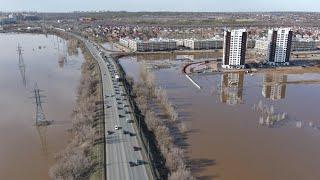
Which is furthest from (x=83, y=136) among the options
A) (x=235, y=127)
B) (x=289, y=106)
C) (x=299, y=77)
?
(x=299, y=77)

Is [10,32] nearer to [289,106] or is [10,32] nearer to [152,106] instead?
[152,106]

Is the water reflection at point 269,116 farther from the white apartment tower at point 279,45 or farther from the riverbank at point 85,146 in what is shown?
the white apartment tower at point 279,45

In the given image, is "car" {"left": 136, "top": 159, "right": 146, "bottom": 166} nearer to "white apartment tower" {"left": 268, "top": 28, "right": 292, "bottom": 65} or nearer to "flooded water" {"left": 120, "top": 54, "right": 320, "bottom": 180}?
"flooded water" {"left": 120, "top": 54, "right": 320, "bottom": 180}

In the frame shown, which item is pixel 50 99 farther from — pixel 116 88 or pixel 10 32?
pixel 10 32

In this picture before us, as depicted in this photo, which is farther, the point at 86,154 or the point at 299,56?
the point at 299,56

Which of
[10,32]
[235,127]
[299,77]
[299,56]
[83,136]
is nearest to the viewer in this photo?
[83,136]

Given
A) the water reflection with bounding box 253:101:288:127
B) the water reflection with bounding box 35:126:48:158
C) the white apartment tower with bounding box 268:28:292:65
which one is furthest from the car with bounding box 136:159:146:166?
the white apartment tower with bounding box 268:28:292:65

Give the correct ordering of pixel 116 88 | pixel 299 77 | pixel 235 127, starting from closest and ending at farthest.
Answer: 1. pixel 235 127
2. pixel 116 88
3. pixel 299 77
